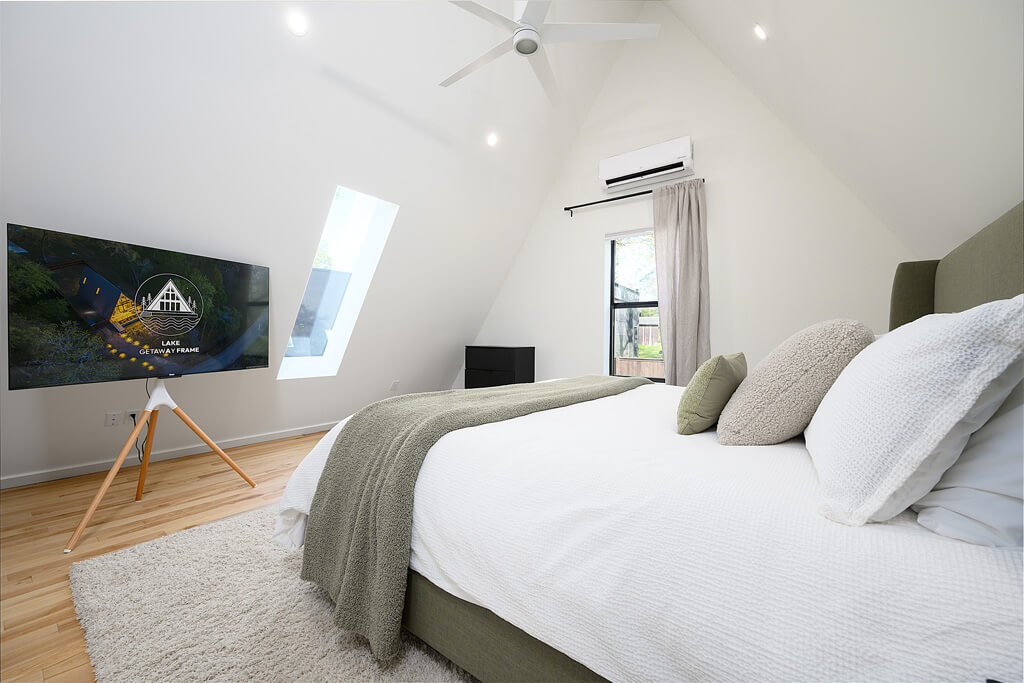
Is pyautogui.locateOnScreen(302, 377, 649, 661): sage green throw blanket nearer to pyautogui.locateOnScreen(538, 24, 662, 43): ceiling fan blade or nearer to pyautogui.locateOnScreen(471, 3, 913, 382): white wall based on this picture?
pyautogui.locateOnScreen(538, 24, 662, 43): ceiling fan blade

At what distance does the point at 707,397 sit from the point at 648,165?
3.00 metres

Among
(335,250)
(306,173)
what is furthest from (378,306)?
(306,173)

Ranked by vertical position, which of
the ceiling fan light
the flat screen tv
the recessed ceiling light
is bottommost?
the flat screen tv

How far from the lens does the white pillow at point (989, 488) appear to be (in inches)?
23.1

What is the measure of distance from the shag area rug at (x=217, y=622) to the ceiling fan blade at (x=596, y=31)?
8.61ft

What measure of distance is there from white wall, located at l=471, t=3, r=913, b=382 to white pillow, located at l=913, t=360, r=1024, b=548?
2831mm

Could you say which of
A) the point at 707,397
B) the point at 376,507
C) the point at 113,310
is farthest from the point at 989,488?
the point at 113,310

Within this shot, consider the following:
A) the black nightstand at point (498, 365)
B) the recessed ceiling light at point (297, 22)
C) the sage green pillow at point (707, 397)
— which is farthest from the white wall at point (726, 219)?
the recessed ceiling light at point (297, 22)

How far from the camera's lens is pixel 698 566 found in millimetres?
717

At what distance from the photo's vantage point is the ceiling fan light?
2117mm

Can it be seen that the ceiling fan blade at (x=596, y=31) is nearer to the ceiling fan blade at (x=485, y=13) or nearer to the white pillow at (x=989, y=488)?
the ceiling fan blade at (x=485, y=13)

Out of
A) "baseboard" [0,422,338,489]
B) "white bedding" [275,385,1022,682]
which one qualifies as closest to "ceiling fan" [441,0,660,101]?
"white bedding" [275,385,1022,682]

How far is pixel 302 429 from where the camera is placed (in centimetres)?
392

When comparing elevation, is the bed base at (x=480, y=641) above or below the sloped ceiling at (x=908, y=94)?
below
